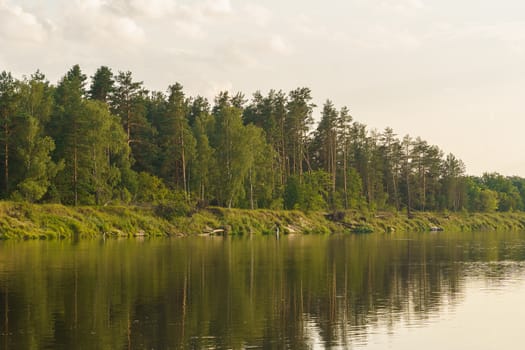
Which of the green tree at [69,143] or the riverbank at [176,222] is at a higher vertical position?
the green tree at [69,143]

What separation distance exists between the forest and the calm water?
36004mm

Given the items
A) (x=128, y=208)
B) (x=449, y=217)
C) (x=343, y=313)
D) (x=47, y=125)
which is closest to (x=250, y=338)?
(x=343, y=313)

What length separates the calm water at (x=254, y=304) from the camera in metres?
19.1

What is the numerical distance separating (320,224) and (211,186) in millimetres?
17869

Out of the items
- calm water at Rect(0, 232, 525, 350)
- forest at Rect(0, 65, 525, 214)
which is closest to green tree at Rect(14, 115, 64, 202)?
forest at Rect(0, 65, 525, 214)

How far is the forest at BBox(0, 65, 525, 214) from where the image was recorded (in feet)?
262

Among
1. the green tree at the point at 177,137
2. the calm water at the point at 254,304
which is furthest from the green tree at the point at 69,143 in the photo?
the calm water at the point at 254,304

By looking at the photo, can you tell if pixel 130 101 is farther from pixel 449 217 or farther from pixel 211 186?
pixel 449 217

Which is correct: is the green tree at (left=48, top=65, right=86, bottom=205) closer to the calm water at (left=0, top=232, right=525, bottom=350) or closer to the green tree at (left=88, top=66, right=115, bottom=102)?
the green tree at (left=88, top=66, right=115, bottom=102)

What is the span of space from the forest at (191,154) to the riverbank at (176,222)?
290 centimetres

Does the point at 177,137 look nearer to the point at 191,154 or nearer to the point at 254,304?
the point at 191,154

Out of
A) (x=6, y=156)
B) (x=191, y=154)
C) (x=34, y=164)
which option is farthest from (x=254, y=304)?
(x=191, y=154)

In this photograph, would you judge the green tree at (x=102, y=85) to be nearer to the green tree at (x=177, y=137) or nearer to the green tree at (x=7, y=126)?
the green tree at (x=177, y=137)

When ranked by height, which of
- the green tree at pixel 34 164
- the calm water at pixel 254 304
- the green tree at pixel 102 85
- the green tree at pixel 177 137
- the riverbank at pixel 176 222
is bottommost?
the calm water at pixel 254 304
